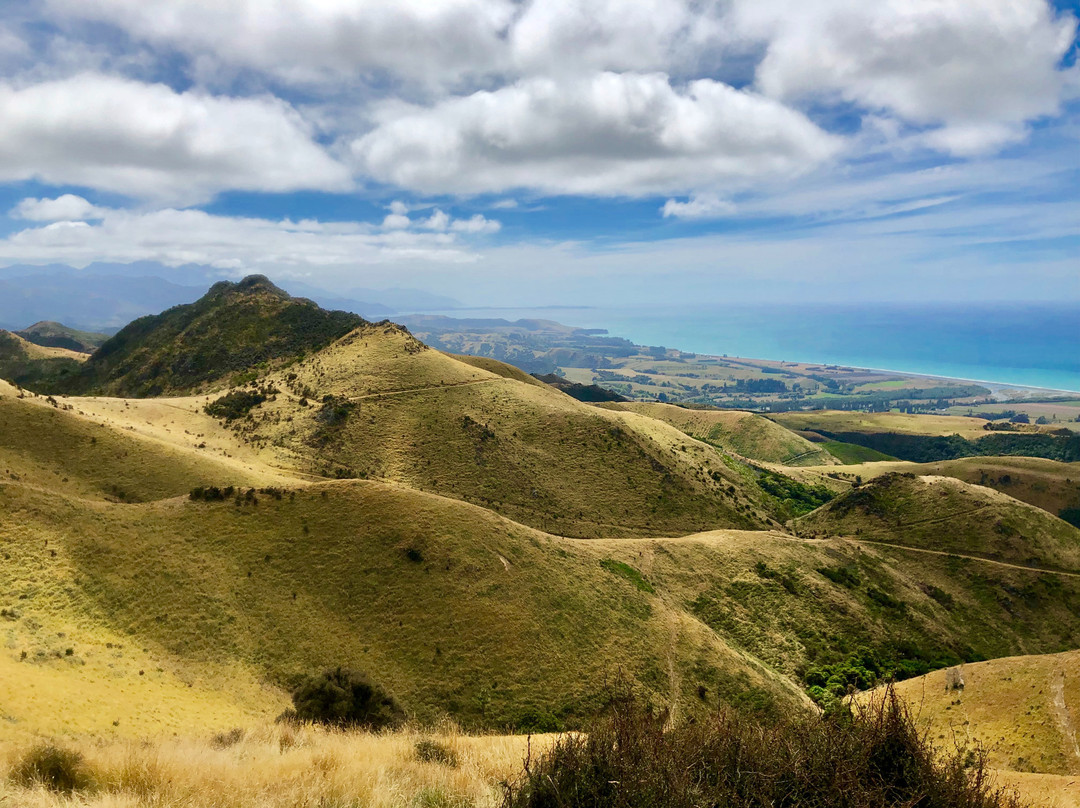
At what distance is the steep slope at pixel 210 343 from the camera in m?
114

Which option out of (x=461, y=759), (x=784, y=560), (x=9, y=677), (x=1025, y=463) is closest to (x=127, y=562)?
Answer: (x=9, y=677)

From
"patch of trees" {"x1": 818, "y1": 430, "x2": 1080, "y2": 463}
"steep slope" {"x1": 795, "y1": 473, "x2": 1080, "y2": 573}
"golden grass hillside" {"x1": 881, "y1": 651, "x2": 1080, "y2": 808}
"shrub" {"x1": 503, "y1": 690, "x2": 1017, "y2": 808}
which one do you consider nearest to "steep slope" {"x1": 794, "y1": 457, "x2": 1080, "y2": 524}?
"steep slope" {"x1": 795, "y1": 473, "x2": 1080, "y2": 573}

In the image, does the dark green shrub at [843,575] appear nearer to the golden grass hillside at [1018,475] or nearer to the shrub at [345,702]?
the shrub at [345,702]

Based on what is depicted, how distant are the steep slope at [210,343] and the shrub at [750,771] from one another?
116m

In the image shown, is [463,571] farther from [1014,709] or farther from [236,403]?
[236,403]

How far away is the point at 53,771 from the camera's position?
1045cm

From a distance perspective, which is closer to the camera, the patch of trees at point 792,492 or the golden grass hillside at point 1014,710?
the golden grass hillside at point 1014,710

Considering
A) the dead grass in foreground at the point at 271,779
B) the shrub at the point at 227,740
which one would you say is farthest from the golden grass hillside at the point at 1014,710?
the shrub at the point at 227,740

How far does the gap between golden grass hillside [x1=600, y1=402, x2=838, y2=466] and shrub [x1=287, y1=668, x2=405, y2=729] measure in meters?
132

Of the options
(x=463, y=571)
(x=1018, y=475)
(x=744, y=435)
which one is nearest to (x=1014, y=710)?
(x=463, y=571)

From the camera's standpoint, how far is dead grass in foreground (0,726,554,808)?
904 centimetres

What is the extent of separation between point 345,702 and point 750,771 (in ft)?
71.1

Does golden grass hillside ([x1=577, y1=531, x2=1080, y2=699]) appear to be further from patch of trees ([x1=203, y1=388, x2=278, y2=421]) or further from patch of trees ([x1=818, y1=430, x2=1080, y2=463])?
patch of trees ([x1=818, y1=430, x2=1080, y2=463])

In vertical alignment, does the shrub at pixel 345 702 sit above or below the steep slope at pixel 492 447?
below
